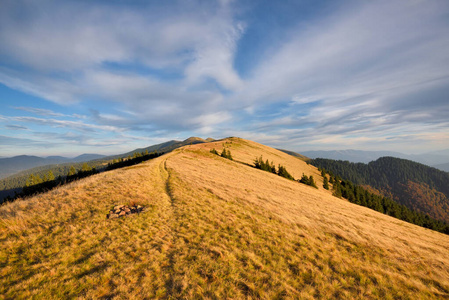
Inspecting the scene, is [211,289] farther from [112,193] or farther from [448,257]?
[448,257]

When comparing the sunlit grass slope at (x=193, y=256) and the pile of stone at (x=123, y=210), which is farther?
the pile of stone at (x=123, y=210)

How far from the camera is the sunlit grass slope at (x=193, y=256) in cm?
673

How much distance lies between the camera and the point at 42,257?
7.76 meters

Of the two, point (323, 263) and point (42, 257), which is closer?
point (42, 257)

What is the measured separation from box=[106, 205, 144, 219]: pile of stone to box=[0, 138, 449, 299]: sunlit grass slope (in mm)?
603

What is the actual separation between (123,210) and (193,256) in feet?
25.3

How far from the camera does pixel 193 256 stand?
870 centimetres

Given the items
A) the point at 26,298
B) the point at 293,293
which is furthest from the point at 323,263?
the point at 26,298

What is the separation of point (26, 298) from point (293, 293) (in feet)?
32.4

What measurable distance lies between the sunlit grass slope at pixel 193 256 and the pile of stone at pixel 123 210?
23.7 inches

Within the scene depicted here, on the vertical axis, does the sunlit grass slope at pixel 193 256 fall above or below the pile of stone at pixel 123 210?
below

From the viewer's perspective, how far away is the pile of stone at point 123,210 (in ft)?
39.8

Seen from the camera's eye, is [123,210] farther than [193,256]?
Yes

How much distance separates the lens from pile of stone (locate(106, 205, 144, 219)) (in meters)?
12.1
